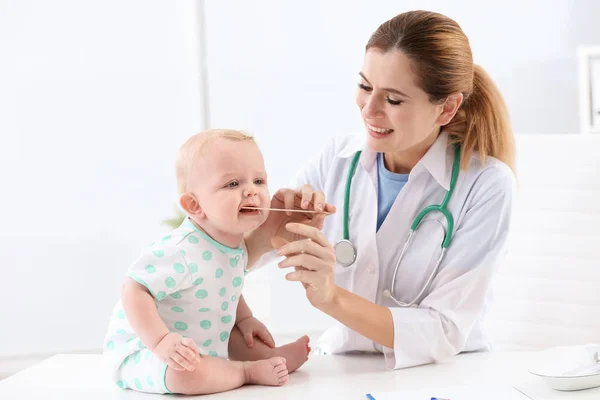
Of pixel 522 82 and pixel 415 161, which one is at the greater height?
pixel 522 82

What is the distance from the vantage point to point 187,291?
141cm

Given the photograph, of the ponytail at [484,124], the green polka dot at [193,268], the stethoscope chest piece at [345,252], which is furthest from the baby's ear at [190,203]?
the ponytail at [484,124]

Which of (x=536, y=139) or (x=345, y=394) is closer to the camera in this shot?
(x=345, y=394)

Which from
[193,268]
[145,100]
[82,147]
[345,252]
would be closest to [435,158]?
[345,252]

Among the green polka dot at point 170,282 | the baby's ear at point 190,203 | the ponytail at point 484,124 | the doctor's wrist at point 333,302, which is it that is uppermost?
the ponytail at point 484,124

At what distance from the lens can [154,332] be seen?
4.23 feet

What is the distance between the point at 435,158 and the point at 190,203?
2.01 feet

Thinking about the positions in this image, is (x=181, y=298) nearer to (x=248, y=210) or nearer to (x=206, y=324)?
(x=206, y=324)

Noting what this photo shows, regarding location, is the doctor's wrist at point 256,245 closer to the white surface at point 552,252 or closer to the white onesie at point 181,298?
the white onesie at point 181,298

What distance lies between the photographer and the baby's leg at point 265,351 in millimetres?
1568

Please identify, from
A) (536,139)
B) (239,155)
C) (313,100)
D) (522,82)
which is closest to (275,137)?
(313,100)

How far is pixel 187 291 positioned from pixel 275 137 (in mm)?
2148

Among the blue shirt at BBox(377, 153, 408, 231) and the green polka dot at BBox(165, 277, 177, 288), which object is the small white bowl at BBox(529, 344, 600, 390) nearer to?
the blue shirt at BBox(377, 153, 408, 231)

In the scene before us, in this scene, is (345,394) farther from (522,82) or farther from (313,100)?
(522,82)
